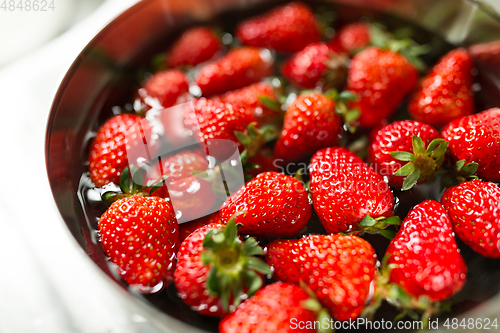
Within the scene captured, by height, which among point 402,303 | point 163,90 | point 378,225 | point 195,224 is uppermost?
point 163,90

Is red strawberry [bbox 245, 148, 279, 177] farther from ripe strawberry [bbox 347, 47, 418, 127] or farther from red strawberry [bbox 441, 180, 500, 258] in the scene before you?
red strawberry [bbox 441, 180, 500, 258]

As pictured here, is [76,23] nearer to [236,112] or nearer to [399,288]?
[236,112]

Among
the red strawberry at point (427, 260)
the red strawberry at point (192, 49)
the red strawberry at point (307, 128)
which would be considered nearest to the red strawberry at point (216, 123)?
the red strawberry at point (307, 128)

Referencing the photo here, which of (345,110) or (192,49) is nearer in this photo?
(345,110)

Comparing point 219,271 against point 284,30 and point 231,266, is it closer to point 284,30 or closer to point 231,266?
point 231,266

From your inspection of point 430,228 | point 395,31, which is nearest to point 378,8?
point 395,31

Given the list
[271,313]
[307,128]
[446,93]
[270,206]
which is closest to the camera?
[271,313]

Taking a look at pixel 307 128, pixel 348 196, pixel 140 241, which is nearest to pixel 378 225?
pixel 348 196

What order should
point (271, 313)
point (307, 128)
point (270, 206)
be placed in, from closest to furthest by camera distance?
point (271, 313)
point (270, 206)
point (307, 128)
